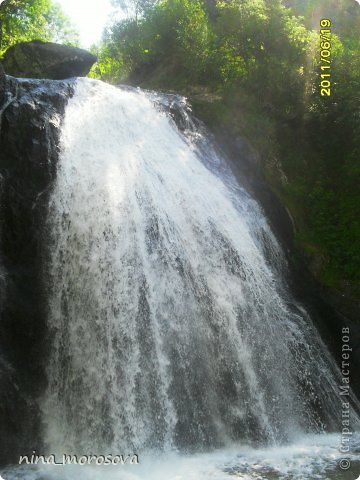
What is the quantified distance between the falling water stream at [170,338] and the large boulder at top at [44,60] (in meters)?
5.06

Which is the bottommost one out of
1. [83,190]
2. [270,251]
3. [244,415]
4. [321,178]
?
[244,415]

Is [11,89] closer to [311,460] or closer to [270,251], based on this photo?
[270,251]

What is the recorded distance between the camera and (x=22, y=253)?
8102mm

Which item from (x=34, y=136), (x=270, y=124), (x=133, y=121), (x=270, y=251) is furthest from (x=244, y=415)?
(x=270, y=124)

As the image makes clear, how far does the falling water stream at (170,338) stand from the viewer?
6.86 meters

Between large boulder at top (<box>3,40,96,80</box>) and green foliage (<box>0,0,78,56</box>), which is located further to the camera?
green foliage (<box>0,0,78,56</box>)

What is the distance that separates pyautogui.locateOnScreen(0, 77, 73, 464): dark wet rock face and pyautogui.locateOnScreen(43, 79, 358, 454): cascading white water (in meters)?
0.24

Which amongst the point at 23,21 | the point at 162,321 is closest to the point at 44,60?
the point at 162,321

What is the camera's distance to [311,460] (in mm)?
6602

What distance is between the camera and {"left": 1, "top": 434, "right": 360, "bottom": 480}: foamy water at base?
605cm

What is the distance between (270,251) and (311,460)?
4878mm
